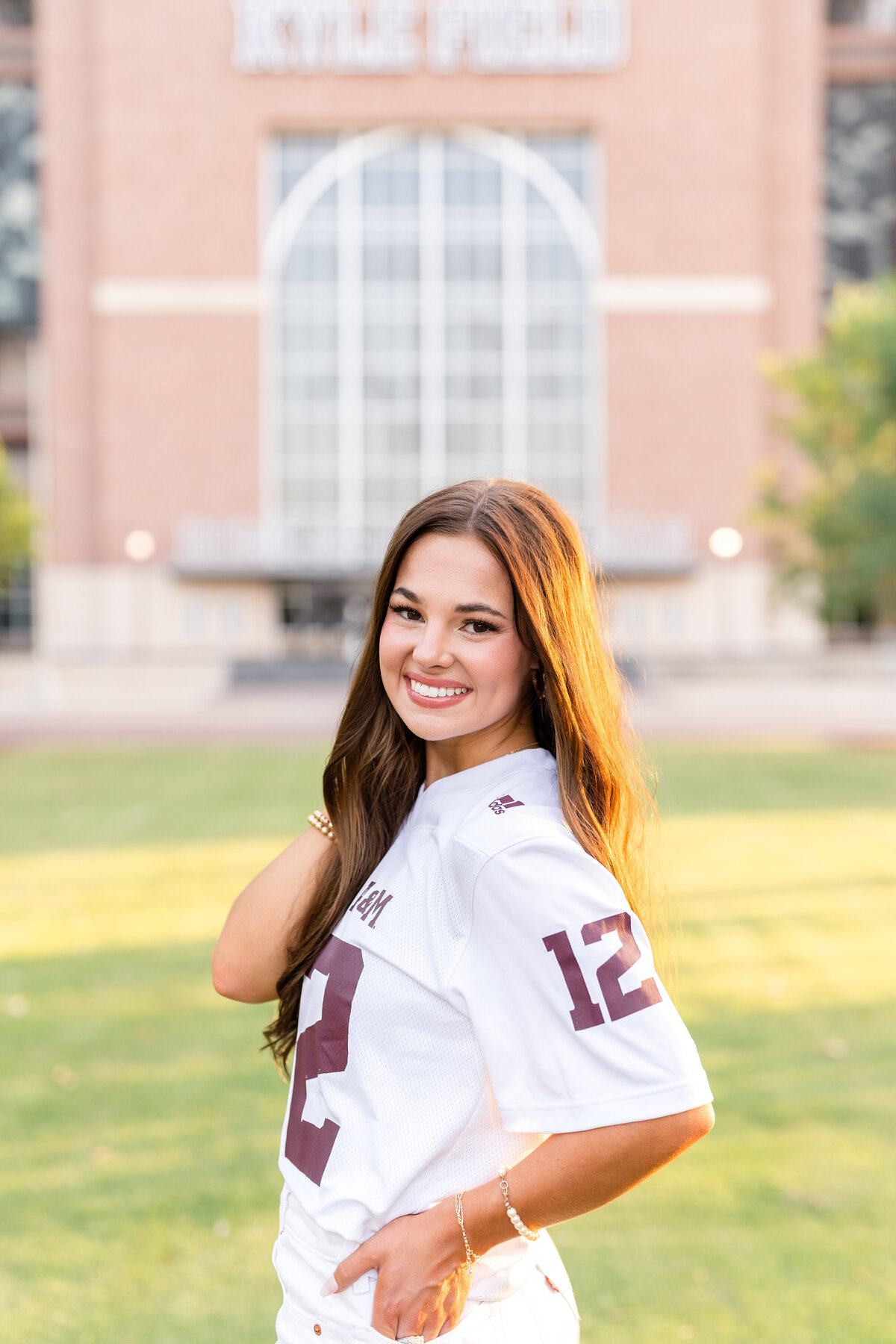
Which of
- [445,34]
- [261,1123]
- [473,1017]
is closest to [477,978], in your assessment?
[473,1017]

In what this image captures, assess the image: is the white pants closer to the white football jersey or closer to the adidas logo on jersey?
the white football jersey

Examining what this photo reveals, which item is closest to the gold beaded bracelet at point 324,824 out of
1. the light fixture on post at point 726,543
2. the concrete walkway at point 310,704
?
the concrete walkway at point 310,704

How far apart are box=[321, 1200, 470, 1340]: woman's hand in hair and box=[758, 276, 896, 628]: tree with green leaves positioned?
17.4 m

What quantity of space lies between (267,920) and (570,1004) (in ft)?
2.01

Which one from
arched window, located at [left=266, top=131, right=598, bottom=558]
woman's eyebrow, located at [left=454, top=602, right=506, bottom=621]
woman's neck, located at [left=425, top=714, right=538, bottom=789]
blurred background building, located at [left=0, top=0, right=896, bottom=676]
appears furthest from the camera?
arched window, located at [left=266, top=131, right=598, bottom=558]

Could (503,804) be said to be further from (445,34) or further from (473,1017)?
(445,34)

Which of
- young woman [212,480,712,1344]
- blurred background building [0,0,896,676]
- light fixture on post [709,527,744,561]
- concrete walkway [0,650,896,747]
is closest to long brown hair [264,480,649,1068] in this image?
young woman [212,480,712,1344]

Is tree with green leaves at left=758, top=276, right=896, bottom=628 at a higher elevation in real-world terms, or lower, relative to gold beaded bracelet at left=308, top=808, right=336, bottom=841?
higher

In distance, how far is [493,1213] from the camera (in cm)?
151

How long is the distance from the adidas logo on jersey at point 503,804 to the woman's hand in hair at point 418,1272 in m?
0.51

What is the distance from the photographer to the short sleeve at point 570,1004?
1403 mm

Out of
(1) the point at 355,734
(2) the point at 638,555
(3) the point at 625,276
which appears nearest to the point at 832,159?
(3) the point at 625,276

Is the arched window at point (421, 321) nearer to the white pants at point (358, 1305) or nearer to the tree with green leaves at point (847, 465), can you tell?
the tree with green leaves at point (847, 465)

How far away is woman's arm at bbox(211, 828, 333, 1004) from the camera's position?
6.05 ft
